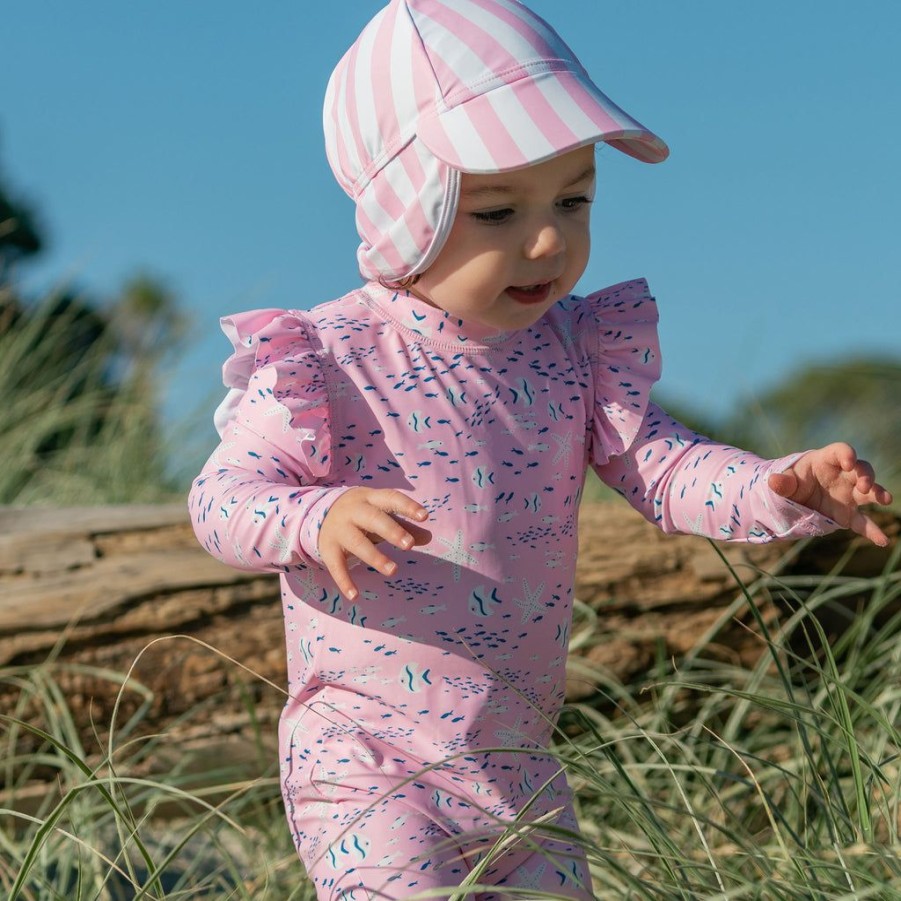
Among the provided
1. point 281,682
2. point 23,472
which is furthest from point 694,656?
point 23,472

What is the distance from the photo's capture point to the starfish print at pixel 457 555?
184 cm

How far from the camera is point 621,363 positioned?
2.05m

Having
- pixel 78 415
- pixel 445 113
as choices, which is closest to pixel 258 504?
pixel 445 113

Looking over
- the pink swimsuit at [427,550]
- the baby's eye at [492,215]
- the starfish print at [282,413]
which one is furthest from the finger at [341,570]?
the baby's eye at [492,215]

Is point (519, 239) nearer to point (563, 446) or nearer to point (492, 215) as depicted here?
point (492, 215)

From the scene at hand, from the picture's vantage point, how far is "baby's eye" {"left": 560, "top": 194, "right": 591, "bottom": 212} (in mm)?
1803

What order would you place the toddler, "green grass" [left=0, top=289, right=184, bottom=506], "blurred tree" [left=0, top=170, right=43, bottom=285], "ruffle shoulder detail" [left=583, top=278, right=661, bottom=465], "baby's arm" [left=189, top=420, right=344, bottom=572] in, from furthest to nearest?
1. "blurred tree" [left=0, top=170, right=43, bottom=285]
2. "green grass" [left=0, top=289, right=184, bottom=506]
3. "ruffle shoulder detail" [left=583, top=278, right=661, bottom=465]
4. the toddler
5. "baby's arm" [left=189, top=420, right=344, bottom=572]

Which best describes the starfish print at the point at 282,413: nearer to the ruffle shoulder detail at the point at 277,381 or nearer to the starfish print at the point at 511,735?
the ruffle shoulder detail at the point at 277,381

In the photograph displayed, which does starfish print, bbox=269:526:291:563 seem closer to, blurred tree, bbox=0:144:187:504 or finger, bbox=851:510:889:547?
finger, bbox=851:510:889:547

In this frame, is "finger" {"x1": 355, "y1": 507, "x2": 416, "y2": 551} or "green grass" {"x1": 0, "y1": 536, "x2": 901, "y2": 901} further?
"green grass" {"x1": 0, "y1": 536, "x2": 901, "y2": 901}

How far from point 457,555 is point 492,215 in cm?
47

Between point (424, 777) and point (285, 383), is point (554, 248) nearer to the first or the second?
point (285, 383)

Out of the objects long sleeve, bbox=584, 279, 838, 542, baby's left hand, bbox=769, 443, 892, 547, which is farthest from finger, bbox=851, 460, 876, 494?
long sleeve, bbox=584, 279, 838, 542

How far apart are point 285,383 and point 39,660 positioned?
149cm
